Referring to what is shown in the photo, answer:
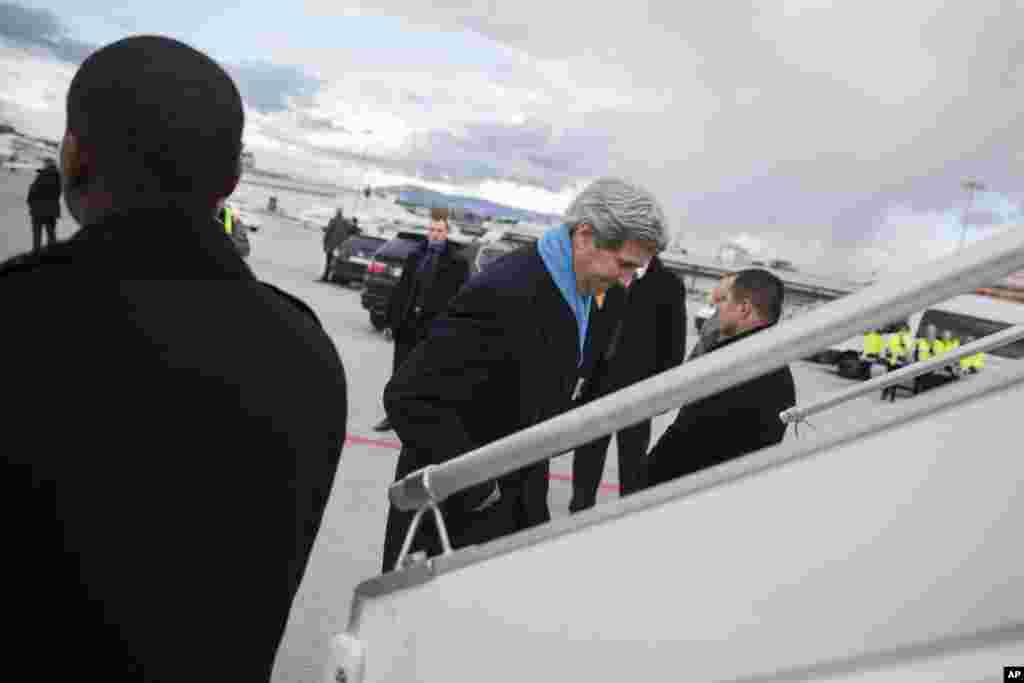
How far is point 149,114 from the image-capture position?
2.93 ft

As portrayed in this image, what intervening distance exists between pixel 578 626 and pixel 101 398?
2.61ft

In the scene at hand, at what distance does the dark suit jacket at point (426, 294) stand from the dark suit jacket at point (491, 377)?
3606 mm

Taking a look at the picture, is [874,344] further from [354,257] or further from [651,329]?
[651,329]

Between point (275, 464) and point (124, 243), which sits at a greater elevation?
point (124, 243)

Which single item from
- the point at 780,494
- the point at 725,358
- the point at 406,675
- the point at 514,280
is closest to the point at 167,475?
the point at 406,675

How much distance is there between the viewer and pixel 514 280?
2.18 meters

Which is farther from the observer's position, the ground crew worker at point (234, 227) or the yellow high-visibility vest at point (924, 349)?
the yellow high-visibility vest at point (924, 349)

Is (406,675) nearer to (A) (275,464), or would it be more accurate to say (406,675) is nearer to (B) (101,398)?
(A) (275,464)

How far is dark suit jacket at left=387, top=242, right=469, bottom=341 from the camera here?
585cm

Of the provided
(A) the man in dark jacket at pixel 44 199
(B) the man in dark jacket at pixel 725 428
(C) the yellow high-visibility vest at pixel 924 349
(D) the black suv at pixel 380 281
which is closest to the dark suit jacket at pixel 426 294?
(B) the man in dark jacket at pixel 725 428

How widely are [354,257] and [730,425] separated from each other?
1326 cm

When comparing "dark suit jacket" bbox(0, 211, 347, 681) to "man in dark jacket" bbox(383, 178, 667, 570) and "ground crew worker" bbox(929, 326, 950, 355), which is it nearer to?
"man in dark jacket" bbox(383, 178, 667, 570)

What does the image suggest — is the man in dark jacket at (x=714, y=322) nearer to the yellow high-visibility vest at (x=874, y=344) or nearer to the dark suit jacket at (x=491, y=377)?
the dark suit jacket at (x=491, y=377)

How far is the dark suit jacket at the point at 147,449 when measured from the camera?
2.57 ft
